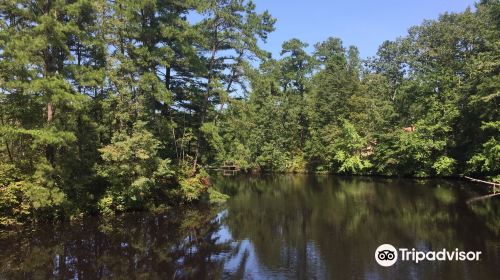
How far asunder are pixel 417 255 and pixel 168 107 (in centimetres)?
2024

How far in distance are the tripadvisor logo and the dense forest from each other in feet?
45.1

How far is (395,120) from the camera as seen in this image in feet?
166

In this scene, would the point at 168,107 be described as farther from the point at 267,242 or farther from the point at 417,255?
the point at 417,255

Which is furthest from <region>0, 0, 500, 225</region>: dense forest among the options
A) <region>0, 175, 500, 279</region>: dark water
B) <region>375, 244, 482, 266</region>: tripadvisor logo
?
<region>375, 244, 482, 266</region>: tripadvisor logo

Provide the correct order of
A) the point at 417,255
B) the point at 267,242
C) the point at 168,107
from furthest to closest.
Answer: the point at 168,107, the point at 267,242, the point at 417,255

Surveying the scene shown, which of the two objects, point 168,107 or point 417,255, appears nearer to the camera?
point 417,255

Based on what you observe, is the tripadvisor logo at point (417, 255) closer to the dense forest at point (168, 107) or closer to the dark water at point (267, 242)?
the dark water at point (267, 242)

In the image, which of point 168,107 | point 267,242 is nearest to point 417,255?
point 267,242

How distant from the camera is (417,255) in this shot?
51.2ft

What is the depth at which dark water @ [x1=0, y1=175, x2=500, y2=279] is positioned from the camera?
14328 mm

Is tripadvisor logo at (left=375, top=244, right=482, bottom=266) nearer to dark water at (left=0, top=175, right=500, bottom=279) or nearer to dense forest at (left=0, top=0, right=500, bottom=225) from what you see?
dark water at (left=0, top=175, right=500, bottom=279)

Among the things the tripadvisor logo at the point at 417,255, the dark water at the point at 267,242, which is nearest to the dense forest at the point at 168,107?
the dark water at the point at 267,242

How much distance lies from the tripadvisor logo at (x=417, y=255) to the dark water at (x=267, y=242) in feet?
1.18

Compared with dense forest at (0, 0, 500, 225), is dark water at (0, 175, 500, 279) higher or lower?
lower
